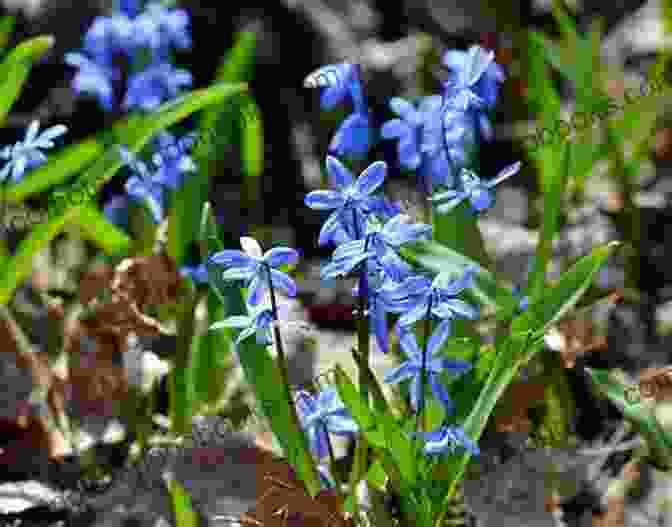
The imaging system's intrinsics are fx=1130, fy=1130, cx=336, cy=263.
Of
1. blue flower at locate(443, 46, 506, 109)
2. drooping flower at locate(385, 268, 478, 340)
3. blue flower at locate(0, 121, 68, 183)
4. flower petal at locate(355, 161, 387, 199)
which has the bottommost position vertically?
drooping flower at locate(385, 268, 478, 340)

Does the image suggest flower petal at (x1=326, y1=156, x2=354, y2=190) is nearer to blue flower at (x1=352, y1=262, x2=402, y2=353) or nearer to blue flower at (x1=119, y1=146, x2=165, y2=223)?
blue flower at (x1=352, y1=262, x2=402, y2=353)

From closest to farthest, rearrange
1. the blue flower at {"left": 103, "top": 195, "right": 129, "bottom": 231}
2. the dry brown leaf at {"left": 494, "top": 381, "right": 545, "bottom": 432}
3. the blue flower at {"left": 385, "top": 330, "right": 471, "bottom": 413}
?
the blue flower at {"left": 385, "top": 330, "right": 471, "bottom": 413} < the dry brown leaf at {"left": 494, "top": 381, "right": 545, "bottom": 432} < the blue flower at {"left": 103, "top": 195, "right": 129, "bottom": 231}

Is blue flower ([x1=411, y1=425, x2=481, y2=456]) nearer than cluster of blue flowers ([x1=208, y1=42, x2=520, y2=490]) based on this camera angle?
No

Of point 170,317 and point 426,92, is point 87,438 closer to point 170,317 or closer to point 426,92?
point 170,317

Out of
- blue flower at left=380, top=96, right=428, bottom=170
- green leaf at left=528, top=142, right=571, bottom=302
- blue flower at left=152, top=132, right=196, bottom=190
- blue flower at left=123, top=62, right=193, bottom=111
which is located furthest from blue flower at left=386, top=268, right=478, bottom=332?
blue flower at left=123, top=62, right=193, bottom=111

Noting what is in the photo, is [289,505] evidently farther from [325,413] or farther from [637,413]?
[637,413]

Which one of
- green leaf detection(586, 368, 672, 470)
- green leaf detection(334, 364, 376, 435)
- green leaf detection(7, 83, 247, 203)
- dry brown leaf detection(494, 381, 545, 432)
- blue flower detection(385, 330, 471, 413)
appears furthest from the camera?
green leaf detection(7, 83, 247, 203)

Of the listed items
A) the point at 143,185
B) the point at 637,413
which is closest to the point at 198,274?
the point at 143,185

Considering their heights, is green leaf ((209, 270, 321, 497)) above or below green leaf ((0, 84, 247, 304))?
below
